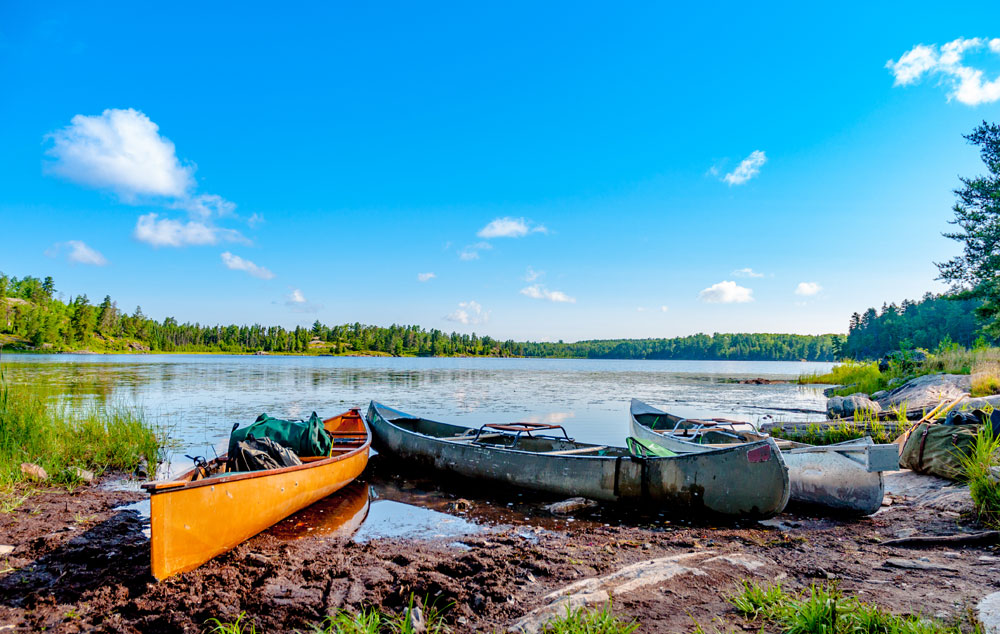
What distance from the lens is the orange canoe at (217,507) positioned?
201 inches

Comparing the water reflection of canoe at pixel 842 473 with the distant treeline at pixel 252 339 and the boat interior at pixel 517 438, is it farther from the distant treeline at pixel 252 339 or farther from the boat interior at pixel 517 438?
the distant treeline at pixel 252 339

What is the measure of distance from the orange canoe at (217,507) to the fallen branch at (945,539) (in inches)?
295

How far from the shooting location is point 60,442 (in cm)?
984

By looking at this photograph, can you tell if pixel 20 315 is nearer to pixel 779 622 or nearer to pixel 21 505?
pixel 21 505

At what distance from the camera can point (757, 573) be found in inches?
191

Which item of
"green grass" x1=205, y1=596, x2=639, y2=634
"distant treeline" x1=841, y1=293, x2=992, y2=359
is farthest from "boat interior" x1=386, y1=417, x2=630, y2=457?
"distant treeline" x1=841, y1=293, x2=992, y2=359

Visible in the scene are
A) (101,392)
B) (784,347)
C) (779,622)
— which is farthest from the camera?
(784,347)

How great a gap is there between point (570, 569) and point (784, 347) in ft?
548

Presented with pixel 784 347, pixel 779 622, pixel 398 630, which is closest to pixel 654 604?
pixel 779 622

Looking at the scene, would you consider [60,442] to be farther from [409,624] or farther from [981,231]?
[981,231]

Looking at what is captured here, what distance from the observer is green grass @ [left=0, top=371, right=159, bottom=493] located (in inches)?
333

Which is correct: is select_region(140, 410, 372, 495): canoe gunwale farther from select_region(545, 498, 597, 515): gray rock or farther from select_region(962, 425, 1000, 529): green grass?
select_region(962, 425, 1000, 529): green grass

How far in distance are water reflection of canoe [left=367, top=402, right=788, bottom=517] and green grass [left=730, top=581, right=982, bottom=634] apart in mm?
3491

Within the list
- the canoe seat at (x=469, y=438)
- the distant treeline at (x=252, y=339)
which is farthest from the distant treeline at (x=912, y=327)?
the canoe seat at (x=469, y=438)
